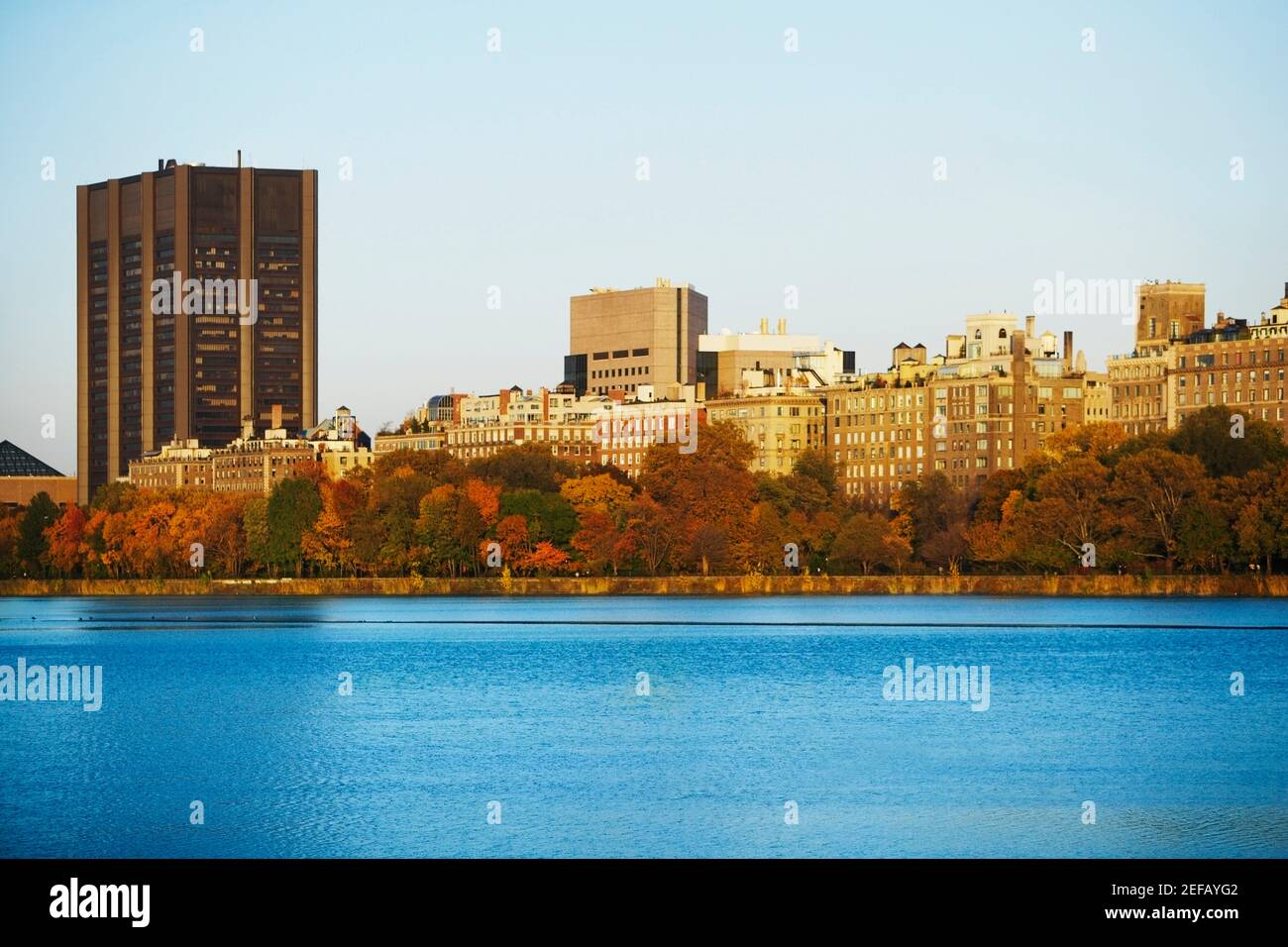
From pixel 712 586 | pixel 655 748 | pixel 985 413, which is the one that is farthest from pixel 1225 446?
pixel 655 748

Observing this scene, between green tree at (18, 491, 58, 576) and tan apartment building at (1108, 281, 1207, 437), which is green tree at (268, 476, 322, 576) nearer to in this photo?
green tree at (18, 491, 58, 576)

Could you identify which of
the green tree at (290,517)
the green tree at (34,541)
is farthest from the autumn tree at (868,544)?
the green tree at (34,541)

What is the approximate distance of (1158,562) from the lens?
424ft

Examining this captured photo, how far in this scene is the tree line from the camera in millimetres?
123062

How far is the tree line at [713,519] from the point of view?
404ft

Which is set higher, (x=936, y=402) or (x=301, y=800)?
(x=936, y=402)

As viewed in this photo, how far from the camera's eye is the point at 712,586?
15075 centimetres

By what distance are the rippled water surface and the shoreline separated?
82.3 ft
